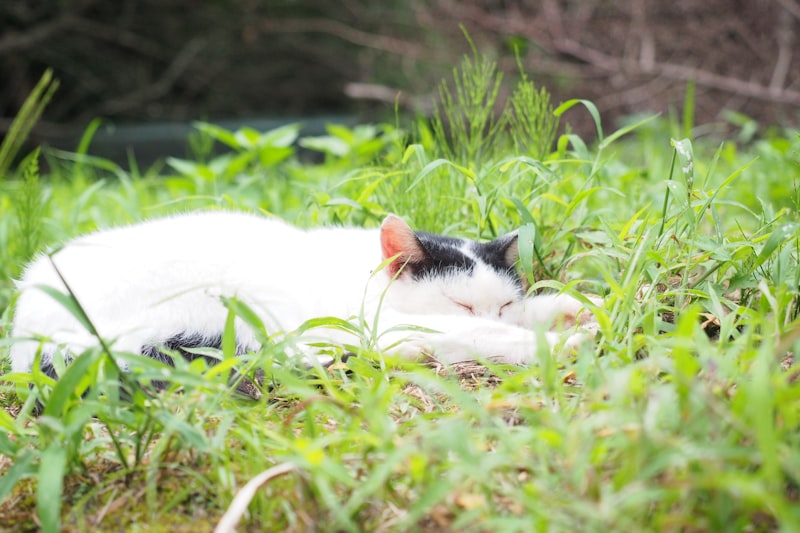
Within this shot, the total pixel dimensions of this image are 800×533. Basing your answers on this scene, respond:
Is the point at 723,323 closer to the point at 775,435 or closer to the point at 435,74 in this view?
the point at 775,435

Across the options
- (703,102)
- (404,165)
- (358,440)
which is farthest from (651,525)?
(703,102)

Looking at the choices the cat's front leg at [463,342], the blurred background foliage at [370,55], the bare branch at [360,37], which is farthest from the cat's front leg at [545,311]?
the bare branch at [360,37]

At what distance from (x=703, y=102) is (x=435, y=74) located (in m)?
2.38

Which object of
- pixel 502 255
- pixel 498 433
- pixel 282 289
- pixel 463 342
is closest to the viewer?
pixel 498 433

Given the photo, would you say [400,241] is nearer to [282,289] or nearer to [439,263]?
[439,263]

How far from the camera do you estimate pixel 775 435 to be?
0.89 metres

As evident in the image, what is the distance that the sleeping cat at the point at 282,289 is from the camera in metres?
1.59

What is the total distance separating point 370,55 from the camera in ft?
21.5

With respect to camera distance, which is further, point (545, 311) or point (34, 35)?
point (34, 35)

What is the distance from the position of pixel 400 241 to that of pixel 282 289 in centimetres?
32

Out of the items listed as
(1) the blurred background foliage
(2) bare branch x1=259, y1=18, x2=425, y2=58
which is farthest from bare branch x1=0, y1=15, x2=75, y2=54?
(2) bare branch x1=259, y1=18, x2=425, y2=58

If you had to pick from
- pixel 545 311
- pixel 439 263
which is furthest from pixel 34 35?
pixel 545 311

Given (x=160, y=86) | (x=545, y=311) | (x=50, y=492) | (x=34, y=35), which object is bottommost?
(x=160, y=86)

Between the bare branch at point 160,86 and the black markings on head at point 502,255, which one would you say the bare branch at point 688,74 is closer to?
the black markings on head at point 502,255
